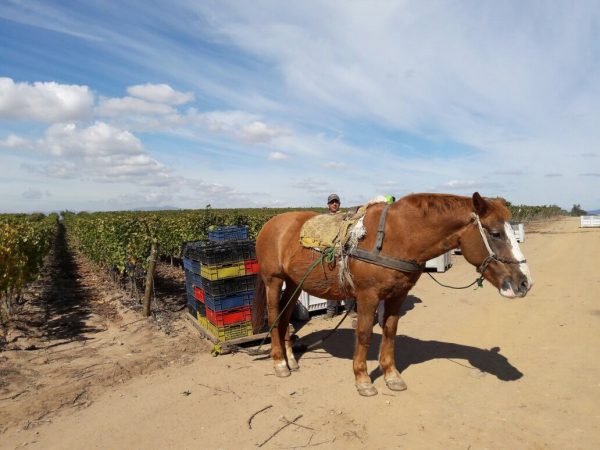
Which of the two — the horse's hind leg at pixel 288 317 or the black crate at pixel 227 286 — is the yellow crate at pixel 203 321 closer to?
the black crate at pixel 227 286

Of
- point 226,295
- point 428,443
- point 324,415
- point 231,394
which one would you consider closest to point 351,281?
point 324,415

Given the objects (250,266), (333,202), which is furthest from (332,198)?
(250,266)

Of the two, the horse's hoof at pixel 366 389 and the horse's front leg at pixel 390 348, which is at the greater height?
the horse's front leg at pixel 390 348

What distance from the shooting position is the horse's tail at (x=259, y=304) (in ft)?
20.6

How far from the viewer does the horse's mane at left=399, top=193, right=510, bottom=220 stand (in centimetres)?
406

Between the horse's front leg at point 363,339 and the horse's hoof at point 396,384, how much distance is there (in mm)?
261

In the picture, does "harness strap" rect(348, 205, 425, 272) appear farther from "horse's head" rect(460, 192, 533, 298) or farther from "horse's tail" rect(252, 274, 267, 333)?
"horse's tail" rect(252, 274, 267, 333)

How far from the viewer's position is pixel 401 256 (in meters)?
4.29

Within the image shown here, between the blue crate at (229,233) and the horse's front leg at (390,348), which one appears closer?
the horse's front leg at (390,348)

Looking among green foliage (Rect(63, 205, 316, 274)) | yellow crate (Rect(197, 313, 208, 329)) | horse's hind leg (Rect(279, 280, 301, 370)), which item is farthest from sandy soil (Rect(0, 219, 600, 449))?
green foliage (Rect(63, 205, 316, 274))

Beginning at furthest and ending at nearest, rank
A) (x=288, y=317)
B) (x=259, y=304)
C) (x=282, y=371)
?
(x=259, y=304) → (x=288, y=317) → (x=282, y=371)

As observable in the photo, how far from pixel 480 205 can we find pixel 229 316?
4428mm

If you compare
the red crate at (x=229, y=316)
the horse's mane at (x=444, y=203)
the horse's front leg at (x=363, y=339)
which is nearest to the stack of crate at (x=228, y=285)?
the red crate at (x=229, y=316)

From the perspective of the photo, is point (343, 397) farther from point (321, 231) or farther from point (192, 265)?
point (192, 265)
